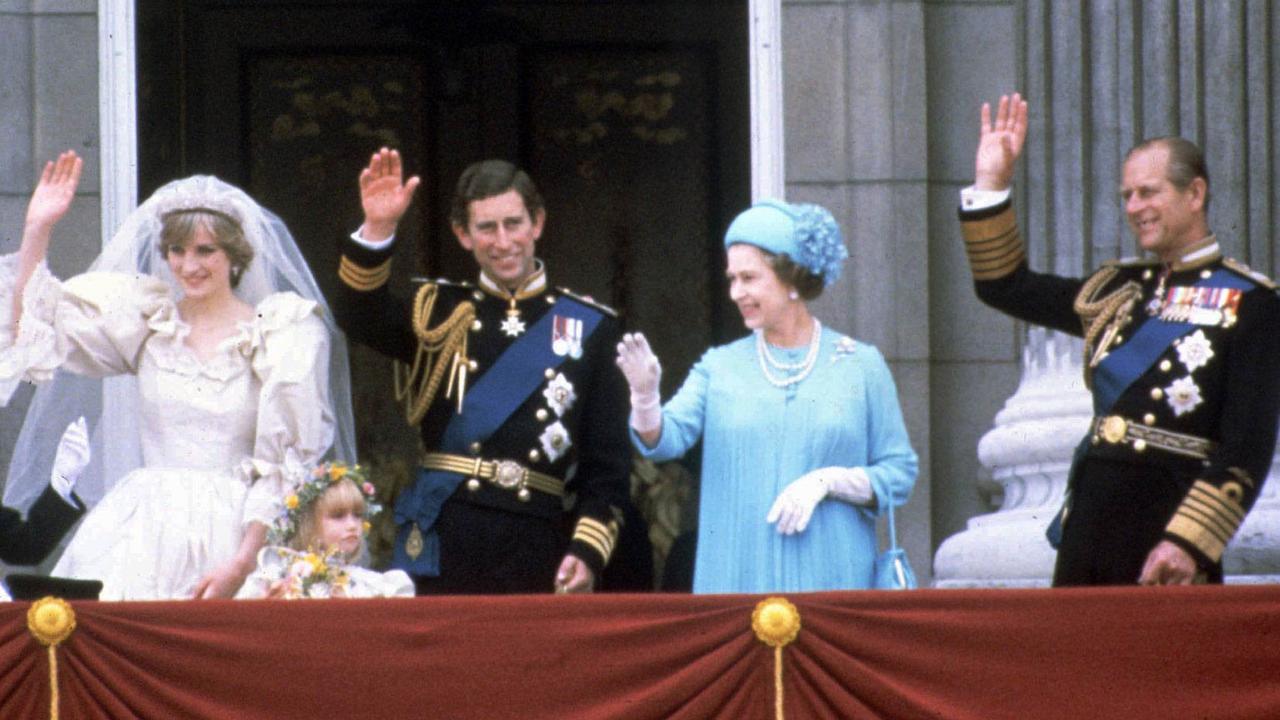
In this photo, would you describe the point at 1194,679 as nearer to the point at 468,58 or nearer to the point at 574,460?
the point at 574,460

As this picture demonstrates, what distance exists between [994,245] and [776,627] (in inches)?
53.9

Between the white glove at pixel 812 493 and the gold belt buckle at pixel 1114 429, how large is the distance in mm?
555

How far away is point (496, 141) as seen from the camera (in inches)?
391

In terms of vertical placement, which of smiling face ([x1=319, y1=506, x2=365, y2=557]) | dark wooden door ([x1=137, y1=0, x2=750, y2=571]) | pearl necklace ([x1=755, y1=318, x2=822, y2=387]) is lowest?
smiling face ([x1=319, y1=506, x2=365, y2=557])

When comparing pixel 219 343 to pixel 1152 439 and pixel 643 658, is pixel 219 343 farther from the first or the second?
pixel 1152 439

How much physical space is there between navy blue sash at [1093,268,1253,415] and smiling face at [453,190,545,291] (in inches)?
56.2

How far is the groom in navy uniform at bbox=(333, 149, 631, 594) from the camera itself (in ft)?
21.1

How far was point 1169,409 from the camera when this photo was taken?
20.1ft

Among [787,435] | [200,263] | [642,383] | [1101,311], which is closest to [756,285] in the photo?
[787,435]

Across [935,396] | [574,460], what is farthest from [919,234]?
[574,460]

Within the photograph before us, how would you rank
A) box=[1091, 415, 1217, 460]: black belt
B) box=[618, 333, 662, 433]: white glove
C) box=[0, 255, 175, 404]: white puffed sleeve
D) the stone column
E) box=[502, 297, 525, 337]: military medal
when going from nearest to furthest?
1. box=[618, 333, 662, 433]: white glove
2. box=[1091, 415, 1217, 460]: black belt
3. box=[0, 255, 175, 404]: white puffed sleeve
4. box=[502, 297, 525, 337]: military medal
5. the stone column

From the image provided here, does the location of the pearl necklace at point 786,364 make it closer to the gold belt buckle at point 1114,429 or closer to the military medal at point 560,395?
the military medal at point 560,395

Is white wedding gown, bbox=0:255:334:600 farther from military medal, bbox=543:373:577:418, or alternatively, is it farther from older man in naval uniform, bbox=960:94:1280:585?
older man in naval uniform, bbox=960:94:1280:585

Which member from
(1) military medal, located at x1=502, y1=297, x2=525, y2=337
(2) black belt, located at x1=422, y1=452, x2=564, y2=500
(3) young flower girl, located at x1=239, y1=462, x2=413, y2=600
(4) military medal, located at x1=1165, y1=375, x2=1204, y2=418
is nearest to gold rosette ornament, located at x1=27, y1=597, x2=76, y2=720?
(3) young flower girl, located at x1=239, y1=462, x2=413, y2=600
